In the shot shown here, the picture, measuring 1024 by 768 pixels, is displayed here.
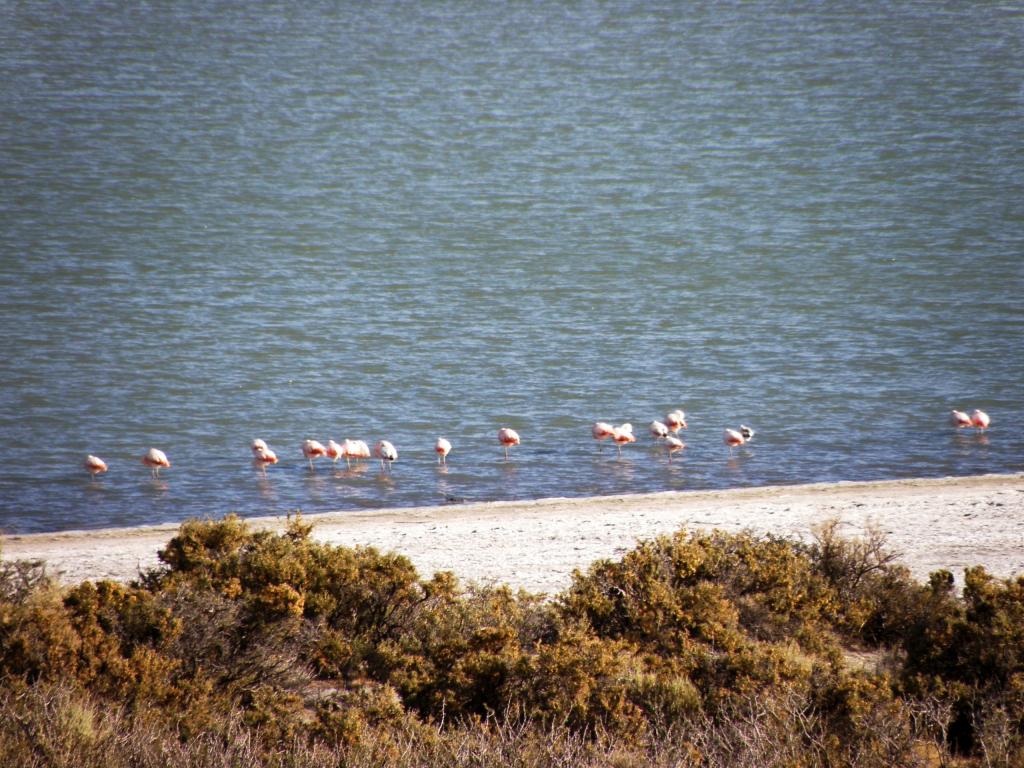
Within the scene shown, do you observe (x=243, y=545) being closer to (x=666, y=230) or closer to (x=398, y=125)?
(x=666, y=230)

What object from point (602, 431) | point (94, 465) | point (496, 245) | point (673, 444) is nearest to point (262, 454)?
point (94, 465)

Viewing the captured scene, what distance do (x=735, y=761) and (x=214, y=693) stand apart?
8.76 feet

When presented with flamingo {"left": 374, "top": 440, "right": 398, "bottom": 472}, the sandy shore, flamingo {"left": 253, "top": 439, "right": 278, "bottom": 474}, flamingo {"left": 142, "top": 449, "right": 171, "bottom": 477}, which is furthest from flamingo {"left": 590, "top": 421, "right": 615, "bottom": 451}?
flamingo {"left": 142, "top": 449, "right": 171, "bottom": 477}

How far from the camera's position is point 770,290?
31688 mm

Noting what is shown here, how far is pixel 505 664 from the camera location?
636cm

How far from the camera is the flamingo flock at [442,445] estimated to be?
1638cm

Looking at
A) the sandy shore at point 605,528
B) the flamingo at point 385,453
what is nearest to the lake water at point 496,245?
the flamingo at point 385,453

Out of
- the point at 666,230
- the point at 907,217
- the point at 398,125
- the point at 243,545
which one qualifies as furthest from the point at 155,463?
the point at 398,125

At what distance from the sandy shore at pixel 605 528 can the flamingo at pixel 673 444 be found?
7.51 feet

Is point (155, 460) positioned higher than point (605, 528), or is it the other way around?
point (155, 460)

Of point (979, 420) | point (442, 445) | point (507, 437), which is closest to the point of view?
point (442, 445)

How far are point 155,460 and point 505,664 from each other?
10869 millimetres

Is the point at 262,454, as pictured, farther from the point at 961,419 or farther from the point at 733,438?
the point at 961,419

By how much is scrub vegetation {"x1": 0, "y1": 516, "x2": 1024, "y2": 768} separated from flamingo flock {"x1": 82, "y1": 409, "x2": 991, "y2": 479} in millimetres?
8596
